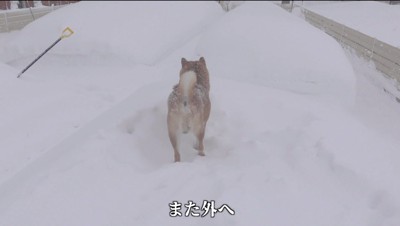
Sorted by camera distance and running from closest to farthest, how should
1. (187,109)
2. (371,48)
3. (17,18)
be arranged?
(187,109), (371,48), (17,18)

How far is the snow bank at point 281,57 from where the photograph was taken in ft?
17.7

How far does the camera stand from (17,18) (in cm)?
813

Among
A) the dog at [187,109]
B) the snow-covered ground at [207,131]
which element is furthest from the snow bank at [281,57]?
the dog at [187,109]

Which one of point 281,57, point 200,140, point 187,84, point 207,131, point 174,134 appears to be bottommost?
point 207,131

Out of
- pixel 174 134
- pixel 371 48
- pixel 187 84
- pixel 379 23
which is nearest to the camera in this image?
pixel 187 84

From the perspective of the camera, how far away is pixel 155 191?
3256 mm

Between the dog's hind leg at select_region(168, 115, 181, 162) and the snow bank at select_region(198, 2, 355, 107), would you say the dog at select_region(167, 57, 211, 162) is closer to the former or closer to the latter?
the dog's hind leg at select_region(168, 115, 181, 162)

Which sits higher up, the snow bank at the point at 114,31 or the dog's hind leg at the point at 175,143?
the snow bank at the point at 114,31

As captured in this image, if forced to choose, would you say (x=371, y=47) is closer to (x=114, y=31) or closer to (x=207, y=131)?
(x=207, y=131)

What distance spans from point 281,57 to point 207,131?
84.3 inches

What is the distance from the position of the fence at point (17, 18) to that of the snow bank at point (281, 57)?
4.50 metres

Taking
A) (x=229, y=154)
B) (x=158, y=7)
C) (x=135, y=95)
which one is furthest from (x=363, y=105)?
(x=158, y=7)

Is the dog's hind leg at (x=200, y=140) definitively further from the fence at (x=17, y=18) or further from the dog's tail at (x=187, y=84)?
the fence at (x=17, y=18)

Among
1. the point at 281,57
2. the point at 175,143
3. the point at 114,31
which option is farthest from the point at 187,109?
the point at 114,31
